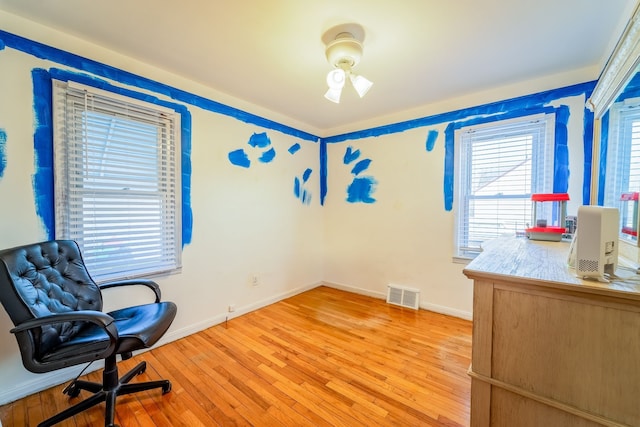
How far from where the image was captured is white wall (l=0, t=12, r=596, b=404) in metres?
1.63

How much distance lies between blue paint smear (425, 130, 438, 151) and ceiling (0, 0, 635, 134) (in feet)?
1.66

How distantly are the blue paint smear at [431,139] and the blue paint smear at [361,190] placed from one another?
774 mm

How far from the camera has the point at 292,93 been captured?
2.65 meters

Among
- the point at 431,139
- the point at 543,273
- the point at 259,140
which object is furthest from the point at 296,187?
the point at 543,273

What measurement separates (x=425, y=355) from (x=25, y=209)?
10.1 feet

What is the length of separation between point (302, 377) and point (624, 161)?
7.93 ft

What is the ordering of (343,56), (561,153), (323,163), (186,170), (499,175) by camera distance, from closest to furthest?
1. (343,56)
2. (561,153)
3. (186,170)
4. (499,175)
5. (323,163)

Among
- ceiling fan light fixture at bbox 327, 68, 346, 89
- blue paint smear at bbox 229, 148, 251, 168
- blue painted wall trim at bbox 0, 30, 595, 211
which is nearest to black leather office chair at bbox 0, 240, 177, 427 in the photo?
blue painted wall trim at bbox 0, 30, 595, 211

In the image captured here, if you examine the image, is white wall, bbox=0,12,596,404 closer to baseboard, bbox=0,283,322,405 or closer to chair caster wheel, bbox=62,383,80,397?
baseboard, bbox=0,283,322,405

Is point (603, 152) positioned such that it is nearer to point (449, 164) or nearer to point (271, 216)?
point (449, 164)

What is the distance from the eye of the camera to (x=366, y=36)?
1.73 meters

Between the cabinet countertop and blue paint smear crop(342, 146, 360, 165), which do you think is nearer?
the cabinet countertop

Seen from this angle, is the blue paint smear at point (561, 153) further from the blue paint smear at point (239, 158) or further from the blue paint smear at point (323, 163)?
the blue paint smear at point (239, 158)

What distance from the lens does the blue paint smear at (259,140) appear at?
296 centimetres
